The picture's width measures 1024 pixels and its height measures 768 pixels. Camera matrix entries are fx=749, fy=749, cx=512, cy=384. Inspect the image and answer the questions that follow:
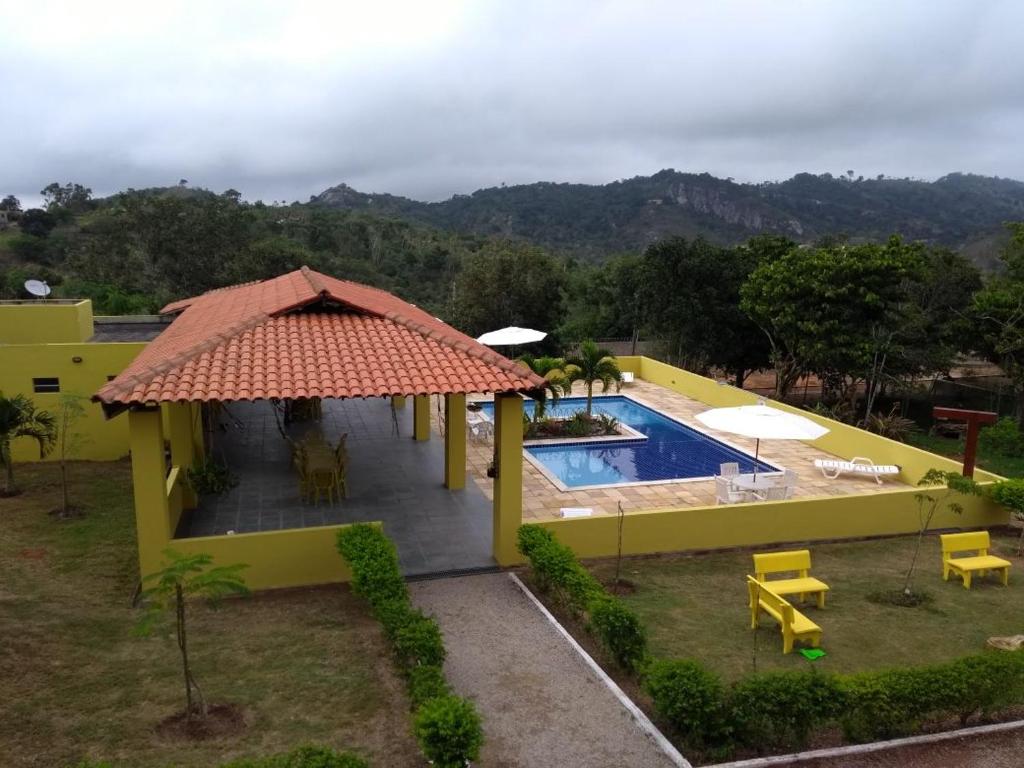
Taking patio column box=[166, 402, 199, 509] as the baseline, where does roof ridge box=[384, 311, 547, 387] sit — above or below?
above

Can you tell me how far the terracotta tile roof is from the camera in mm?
9984

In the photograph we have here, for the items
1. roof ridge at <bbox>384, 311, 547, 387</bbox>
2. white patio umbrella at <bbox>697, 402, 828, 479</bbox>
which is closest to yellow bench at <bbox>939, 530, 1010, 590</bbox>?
white patio umbrella at <bbox>697, 402, 828, 479</bbox>

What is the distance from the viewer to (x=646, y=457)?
18891 mm

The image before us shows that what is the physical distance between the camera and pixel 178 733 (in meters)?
6.93

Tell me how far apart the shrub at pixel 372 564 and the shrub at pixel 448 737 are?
266 cm

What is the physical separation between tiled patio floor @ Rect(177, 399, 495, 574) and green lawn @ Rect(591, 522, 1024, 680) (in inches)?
98.3

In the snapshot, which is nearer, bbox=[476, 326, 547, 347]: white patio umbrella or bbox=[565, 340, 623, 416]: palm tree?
bbox=[565, 340, 623, 416]: palm tree

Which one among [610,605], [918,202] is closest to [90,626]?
[610,605]

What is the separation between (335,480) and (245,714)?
257 inches

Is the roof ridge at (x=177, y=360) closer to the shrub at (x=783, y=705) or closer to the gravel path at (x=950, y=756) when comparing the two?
the shrub at (x=783, y=705)

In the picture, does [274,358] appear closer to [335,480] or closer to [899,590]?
[335,480]

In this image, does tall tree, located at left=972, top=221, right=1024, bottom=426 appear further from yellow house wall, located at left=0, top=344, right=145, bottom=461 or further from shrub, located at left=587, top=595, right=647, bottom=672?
yellow house wall, located at left=0, top=344, right=145, bottom=461

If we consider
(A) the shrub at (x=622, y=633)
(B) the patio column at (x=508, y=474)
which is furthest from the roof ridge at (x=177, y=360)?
(A) the shrub at (x=622, y=633)

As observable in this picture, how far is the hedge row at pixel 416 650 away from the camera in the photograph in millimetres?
5965
